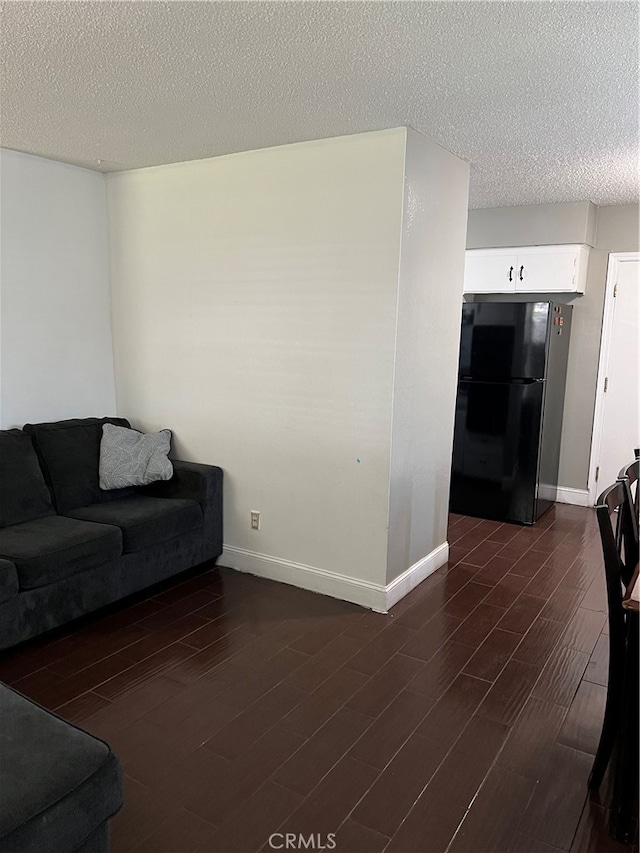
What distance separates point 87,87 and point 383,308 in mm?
1575

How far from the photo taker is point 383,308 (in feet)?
10.3

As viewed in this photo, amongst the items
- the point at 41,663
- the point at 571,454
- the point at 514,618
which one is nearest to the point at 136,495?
the point at 41,663

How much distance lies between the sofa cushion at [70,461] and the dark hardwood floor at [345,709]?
0.66 metres

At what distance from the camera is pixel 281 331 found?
11.4 ft

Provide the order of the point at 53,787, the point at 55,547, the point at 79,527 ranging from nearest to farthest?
the point at 53,787 → the point at 55,547 → the point at 79,527

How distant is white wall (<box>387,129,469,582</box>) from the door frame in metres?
1.99

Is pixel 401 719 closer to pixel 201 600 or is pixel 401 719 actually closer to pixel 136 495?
pixel 201 600

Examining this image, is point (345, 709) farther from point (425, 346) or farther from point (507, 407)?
point (507, 407)

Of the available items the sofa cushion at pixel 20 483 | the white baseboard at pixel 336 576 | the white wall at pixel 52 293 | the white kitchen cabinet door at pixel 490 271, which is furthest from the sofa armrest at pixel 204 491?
the white kitchen cabinet door at pixel 490 271

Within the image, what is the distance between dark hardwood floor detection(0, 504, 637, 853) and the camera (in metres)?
1.92

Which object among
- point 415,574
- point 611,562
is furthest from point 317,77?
point 415,574

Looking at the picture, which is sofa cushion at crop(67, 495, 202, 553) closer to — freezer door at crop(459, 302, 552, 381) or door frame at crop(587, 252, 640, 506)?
freezer door at crop(459, 302, 552, 381)

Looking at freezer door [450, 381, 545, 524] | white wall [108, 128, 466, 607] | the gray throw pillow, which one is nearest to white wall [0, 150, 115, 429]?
white wall [108, 128, 466, 607]

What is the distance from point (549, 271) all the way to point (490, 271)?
1.56 ft
